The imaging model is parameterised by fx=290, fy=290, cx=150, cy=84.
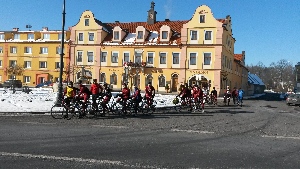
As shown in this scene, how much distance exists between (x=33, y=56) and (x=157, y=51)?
79.8ft

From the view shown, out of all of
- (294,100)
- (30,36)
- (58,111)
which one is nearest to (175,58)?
(294,100)

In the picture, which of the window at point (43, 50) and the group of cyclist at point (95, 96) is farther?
the window at point (43, 50)

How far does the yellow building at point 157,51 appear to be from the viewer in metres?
41.9

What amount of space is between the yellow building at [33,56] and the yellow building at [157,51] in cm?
748

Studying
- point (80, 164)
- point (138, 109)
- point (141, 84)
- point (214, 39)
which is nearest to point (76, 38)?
point (141, 84)

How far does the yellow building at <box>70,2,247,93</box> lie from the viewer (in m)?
41.9

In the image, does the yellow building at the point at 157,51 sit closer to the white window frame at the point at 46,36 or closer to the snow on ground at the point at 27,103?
the white window frame at the point at 46,36

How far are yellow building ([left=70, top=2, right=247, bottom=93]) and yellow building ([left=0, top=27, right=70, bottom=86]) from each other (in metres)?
7.48

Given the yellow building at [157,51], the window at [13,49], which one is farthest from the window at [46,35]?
the yellow building at [157,51]

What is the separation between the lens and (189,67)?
4269 centimetres

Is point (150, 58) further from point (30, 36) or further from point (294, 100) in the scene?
point (30, 36)

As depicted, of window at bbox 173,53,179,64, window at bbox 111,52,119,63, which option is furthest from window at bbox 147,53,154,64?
window at bbox 111,52,119,63

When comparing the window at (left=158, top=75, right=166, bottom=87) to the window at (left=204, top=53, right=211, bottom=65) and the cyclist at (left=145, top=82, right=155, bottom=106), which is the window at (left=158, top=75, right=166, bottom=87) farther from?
the cyclist at (left=145, top=82, right=155, bottom=106)

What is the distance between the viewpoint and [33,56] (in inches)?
2098
